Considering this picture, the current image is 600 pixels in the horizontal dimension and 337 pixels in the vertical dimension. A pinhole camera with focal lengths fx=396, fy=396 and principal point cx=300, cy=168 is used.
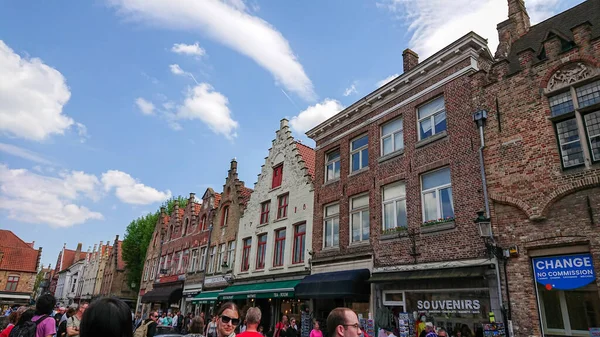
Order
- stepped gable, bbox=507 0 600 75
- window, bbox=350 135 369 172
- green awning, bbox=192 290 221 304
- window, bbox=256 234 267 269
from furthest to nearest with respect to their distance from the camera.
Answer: green awning, bbox=192 290 221 304 → window, bbox=256 234 267 269 → window, bbox=350 135 369 172 → stepped gable, bbox=507 0 600 75

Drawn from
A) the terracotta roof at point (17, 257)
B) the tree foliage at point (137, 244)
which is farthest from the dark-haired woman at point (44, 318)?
the terracotta roof at point (17, 257)

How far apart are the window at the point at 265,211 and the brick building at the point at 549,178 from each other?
1388 cm

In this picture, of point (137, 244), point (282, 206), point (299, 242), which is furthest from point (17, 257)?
point (299, 242)

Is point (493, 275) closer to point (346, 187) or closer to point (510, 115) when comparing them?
point (510, 115)

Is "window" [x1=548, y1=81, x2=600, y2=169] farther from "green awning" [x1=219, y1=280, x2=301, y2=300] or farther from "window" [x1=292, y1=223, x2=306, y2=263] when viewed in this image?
"window" [x1=292, y1=223, x2=306, y2=263]

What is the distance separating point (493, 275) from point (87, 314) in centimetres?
1106

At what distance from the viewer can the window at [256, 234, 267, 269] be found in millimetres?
22484

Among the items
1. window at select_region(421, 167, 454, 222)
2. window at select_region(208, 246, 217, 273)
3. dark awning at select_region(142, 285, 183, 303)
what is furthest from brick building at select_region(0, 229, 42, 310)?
window at select_region(421, 167, 454, 222)

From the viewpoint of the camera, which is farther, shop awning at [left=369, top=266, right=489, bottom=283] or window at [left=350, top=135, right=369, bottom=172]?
window at [left=350, top=135, right=369, bottom=172]

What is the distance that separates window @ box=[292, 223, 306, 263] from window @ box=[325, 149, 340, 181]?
298cm

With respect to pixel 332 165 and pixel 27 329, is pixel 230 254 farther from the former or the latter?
pixel 27 329

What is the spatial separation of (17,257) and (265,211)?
166 feet

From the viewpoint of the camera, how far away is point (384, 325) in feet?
44.1

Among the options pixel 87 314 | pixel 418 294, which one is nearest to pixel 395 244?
pixel 418 294
